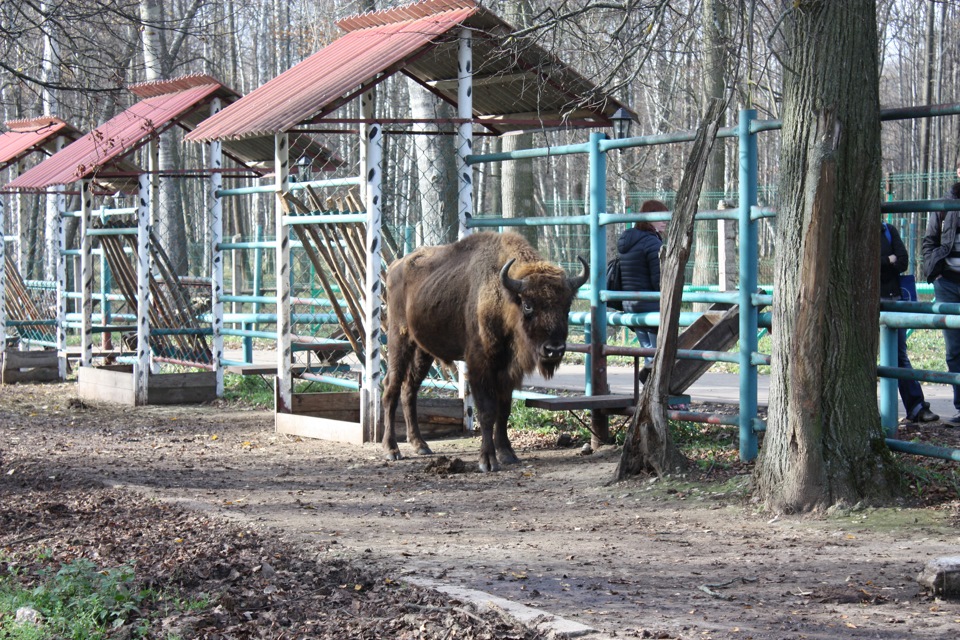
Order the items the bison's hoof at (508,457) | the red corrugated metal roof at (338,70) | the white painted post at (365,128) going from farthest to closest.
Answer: the white painted post at (365,128) → the red corrugated metal roof at (338,70) → the bison's hoof at (508,457)

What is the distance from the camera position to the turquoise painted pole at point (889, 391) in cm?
780

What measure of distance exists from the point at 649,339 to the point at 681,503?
3.56 metres

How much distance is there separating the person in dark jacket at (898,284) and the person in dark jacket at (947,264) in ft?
0.67

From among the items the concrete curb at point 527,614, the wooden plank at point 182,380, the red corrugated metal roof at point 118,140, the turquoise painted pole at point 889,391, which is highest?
the red corrugated metal roof at point 118,140

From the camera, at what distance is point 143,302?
46.8 ft

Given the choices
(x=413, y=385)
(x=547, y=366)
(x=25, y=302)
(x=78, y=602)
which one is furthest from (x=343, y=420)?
(x=25, y=302)

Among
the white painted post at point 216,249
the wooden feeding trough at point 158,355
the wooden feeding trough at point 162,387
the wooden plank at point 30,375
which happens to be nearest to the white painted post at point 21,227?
the wooden plank at point 30,375

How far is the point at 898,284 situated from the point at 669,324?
282cm

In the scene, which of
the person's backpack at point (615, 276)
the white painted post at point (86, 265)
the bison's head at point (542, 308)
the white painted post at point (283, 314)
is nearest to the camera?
the bison's head at point (542, 308)

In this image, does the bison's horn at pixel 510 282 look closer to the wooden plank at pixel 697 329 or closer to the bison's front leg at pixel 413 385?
the wooden plank at pixel 697 329

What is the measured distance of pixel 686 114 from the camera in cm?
3881

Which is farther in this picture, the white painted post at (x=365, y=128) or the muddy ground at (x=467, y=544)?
the white painted post at (x=365, y=128)

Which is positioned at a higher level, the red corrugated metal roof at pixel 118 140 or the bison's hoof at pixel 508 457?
the red corrugated metal roof at pixel 118 140

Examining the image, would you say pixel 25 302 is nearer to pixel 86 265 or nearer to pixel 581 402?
pixel 86 265
